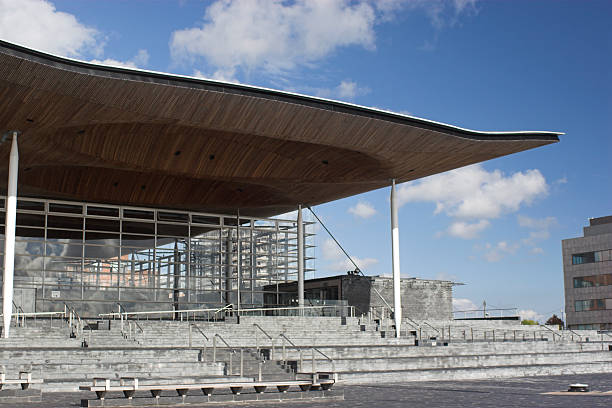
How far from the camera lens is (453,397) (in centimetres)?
1450

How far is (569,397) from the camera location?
1422 cm

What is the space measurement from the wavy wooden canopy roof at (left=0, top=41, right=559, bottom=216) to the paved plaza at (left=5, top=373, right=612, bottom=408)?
30.0ft

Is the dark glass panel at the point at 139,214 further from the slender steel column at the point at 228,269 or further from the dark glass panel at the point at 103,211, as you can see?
the slender steel column at the point at 228,269

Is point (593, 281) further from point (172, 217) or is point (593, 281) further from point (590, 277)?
point (172, 217)

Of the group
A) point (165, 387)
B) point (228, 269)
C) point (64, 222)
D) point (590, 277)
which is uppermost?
point (64, 222)

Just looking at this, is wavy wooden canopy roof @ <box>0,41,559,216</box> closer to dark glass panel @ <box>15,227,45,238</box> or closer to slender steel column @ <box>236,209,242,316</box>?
dark glass panel @ <box>15,227,45,238</box>

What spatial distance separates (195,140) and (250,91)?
16.0ft

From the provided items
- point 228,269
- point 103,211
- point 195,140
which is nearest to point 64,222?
point 103,211

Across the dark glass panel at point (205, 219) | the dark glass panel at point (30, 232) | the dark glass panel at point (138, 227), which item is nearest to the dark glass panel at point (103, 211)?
the dark glass panel at point (138, 227)

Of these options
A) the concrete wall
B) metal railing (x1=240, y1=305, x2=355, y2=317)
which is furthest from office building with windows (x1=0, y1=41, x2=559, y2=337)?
the concrete wall

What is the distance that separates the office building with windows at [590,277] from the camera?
70250 mm

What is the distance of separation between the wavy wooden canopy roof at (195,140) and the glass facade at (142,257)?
115 centimetres

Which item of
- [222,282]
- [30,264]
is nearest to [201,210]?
[222,282]

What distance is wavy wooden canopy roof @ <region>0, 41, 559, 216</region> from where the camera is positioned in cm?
2047
